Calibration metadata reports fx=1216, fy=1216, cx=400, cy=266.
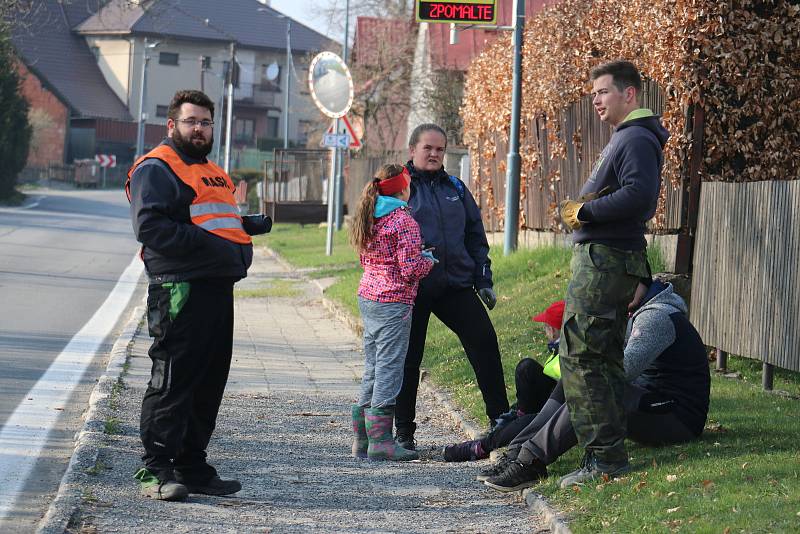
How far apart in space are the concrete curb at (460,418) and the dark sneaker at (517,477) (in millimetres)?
66

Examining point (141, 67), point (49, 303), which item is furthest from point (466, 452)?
point (141, 67)

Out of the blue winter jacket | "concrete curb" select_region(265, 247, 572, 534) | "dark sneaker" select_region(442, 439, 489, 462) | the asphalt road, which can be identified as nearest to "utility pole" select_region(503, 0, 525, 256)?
"concrete curb" select_region(265, 247, 572, 534)

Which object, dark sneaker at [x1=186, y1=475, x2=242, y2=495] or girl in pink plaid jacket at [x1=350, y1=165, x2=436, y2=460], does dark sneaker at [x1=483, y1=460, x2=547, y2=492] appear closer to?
girl in pink plaid jacket at [x1=350, y1=165, x2=436, y2=460]

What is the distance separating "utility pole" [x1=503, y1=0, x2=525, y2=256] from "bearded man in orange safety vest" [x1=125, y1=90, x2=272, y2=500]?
30.9 feet

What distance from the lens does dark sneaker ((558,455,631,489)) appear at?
6105mm

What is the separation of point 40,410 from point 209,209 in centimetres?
316

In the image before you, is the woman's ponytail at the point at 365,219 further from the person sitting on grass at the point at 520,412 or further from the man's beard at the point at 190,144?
the man's beard at the point at 190,144

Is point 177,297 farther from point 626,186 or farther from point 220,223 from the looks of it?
point 626,186

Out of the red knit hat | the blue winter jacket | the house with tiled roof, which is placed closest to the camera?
the red knit hat

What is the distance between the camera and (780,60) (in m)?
10.8

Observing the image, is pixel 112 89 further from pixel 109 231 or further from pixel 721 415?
pixel 721 415

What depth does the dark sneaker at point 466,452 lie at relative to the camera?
23.3ft

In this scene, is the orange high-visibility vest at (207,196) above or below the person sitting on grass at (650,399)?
above

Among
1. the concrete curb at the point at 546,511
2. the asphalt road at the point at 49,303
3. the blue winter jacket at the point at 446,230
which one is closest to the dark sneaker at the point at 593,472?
the concrete curb at the point at 546,511
